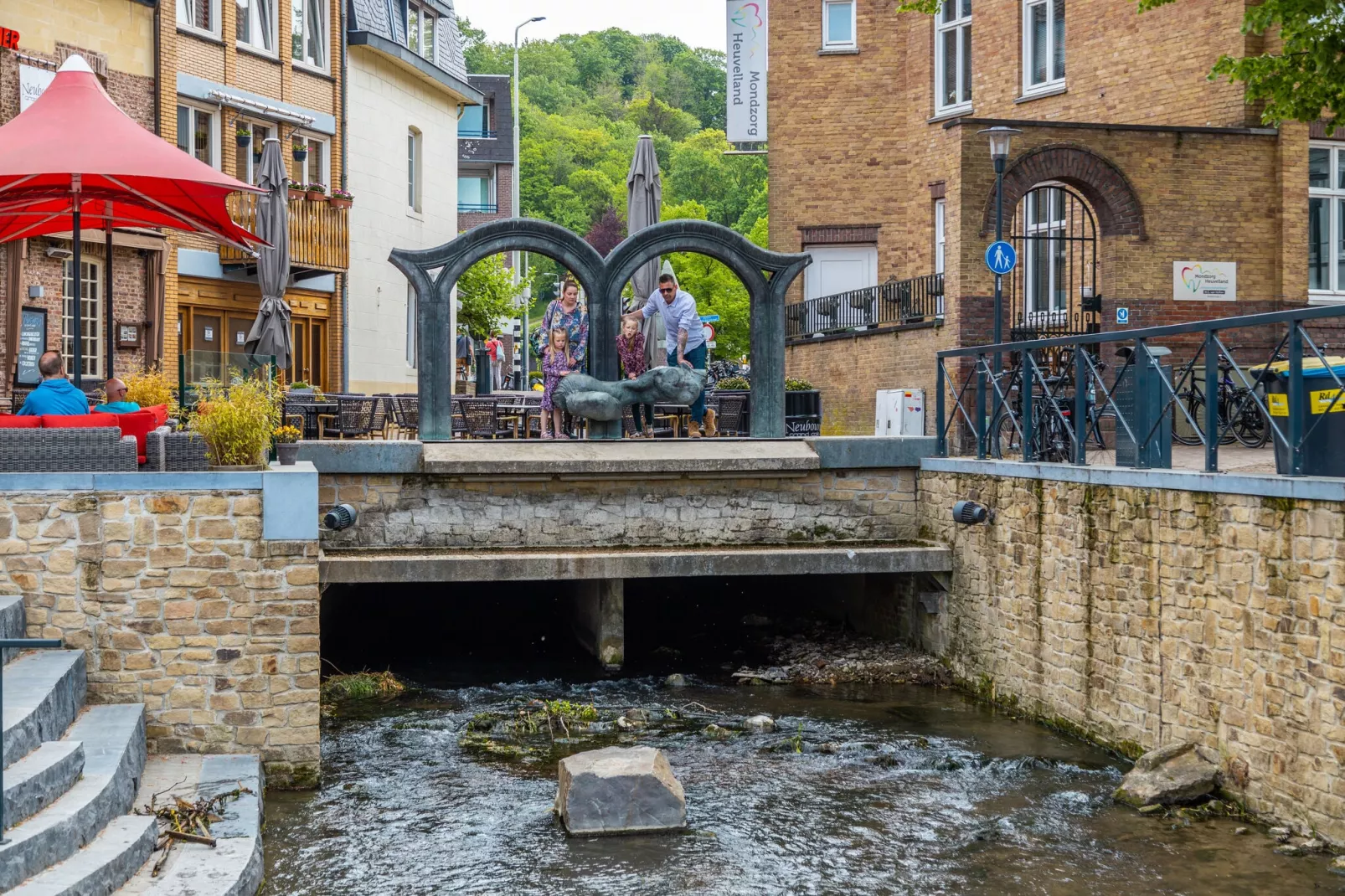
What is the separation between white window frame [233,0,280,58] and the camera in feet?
78.6

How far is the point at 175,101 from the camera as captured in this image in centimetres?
2206

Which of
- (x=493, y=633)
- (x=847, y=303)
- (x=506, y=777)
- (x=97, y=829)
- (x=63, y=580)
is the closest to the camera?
(x=97, y=829)

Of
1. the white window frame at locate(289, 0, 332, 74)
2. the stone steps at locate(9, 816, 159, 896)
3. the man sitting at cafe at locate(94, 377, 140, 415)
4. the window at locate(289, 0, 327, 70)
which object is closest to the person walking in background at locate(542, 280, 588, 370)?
the man sitting at cafe at locate(94, 377, 140, 415)

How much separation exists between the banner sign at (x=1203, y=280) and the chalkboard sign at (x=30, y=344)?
15080mm

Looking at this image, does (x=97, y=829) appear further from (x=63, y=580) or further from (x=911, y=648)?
(x=911, y=648)

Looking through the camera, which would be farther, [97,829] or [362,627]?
[362,627]

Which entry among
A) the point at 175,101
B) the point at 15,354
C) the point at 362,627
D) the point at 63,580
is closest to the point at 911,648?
the point at 362,627

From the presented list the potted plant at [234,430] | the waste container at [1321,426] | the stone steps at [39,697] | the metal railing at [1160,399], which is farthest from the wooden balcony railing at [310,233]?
the waste container at [1321,426]

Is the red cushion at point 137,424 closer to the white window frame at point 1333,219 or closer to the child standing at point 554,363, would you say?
the child standing at point 554,363

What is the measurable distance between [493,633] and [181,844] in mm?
8778

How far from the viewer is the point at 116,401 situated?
11.4m

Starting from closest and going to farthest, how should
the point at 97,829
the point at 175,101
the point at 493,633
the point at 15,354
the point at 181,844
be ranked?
the point at 97,829
the point at 181,844
the point at 493,633
the point at 15,354
the point at 175,101

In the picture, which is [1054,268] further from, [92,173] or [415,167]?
[92,173]

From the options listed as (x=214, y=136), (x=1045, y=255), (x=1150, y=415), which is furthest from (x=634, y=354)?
(x=214, y=136)
